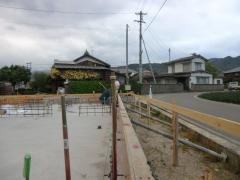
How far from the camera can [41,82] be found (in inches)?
1542

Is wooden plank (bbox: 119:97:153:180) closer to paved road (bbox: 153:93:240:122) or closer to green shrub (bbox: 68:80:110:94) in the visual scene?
paved road (bbox: 153:93:240:122)

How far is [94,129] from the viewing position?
9.89 m

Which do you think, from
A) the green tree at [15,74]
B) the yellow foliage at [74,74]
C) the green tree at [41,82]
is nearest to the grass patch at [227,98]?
the yellow foliage at [74,74]

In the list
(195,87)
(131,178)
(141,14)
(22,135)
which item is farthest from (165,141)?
(195,87)

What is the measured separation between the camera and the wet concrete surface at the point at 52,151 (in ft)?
16.4

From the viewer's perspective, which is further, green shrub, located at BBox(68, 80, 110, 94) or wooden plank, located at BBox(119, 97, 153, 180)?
green shrub, located at BBox(68, 80, 110, 94)

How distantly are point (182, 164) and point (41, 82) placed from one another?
118 ft

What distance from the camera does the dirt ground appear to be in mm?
4863

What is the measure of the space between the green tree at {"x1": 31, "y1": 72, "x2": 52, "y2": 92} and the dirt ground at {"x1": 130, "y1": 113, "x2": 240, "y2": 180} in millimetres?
31669

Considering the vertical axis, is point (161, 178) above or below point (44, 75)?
below

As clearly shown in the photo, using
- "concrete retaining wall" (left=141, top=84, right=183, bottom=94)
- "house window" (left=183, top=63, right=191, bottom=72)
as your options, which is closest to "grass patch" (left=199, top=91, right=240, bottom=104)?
"concrete retaining wall" (left=141, top=84, right=183, bottom=94)

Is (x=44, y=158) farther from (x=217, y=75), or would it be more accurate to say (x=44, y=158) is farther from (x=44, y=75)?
(x=217, y=75)

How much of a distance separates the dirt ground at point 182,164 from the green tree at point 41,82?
104 feet

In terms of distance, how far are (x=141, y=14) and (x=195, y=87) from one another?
14054 millimetres
